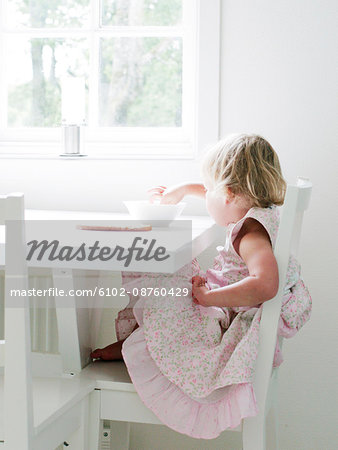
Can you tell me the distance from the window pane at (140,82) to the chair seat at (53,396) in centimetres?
104

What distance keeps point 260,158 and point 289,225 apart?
0.28m

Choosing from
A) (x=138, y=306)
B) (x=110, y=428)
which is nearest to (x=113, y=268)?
(x=138, y=306)

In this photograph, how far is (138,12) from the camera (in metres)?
2.12

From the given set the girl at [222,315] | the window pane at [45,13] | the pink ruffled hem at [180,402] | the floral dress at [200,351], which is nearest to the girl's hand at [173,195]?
the girl at [222,315]

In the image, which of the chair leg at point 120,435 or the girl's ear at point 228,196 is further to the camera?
the chair leg at point 120,435

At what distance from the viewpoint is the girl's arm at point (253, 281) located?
1.22m

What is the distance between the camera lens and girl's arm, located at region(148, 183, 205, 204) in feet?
5.52

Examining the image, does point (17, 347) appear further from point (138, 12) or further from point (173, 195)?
point (138, 12)

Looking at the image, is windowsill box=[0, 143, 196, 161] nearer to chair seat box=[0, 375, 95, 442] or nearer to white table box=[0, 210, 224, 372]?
white table box=[0, 210, 224, 372]

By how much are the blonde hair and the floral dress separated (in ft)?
0.14

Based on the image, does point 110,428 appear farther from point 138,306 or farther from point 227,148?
point 227,148

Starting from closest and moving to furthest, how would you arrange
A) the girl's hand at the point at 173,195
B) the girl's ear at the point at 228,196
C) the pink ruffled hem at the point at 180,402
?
the pink ruffled hem at the point at 180,402, the girl's ear at the point at 228,196, the girl's hand at the point at 173,195

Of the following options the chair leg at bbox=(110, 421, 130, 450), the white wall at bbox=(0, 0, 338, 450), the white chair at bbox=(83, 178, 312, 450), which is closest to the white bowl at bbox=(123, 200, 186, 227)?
the white chair at bbox=(83, 178, 312, 450)

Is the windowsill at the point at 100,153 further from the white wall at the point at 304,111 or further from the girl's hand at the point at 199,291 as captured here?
the girl's hand at the point at 199,291
